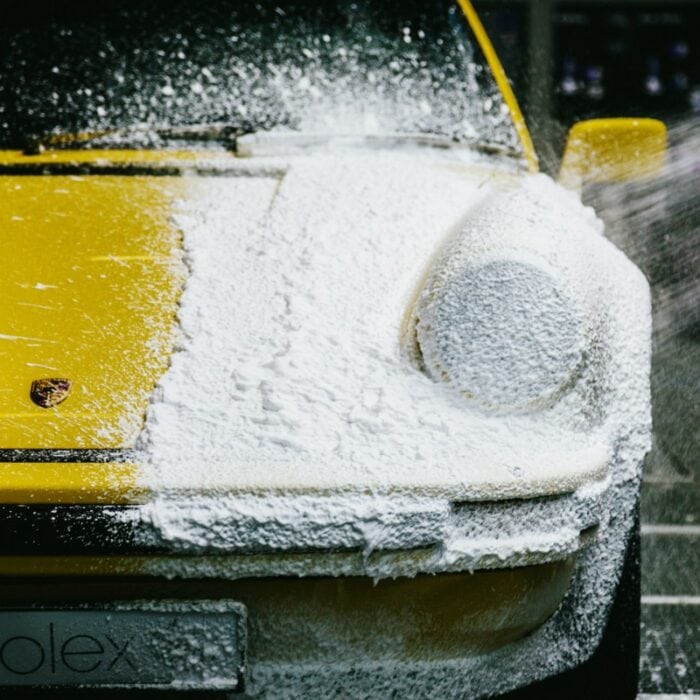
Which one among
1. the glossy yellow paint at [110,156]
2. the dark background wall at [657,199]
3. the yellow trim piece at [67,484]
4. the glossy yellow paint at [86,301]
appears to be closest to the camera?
the yellow trim piece at [67,484]

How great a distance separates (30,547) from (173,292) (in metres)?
0.51

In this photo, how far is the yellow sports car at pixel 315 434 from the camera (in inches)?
48.5

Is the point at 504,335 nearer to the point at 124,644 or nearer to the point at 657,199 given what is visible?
the point at 124,644

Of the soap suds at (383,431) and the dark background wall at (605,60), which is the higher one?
the dark background wall at (605,60)

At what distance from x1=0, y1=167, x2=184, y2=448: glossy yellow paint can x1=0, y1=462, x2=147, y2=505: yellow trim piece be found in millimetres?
21

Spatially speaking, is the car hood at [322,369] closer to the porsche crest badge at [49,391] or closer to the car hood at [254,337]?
the car hood at [254,337]

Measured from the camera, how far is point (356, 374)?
1.41 metres

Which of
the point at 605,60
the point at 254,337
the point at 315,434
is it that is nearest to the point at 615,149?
the point at 254,337

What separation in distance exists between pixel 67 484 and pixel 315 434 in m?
0.33

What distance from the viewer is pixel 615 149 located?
2373mm

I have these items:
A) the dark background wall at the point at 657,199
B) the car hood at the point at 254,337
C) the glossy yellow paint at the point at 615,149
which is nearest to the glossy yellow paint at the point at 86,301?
the car hood at the point at 254,337

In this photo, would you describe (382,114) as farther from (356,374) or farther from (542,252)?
(356,374)

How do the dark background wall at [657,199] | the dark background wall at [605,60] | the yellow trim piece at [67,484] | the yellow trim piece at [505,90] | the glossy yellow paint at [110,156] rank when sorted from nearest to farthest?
the yellow trim piece at [67,484], the glossy yellow paint at [110,156], the yellow trim piece at [505,90], the dark background wall at [657,199], the dark background wall at [605,60]

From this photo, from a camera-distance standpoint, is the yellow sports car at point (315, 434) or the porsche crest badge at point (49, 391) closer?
the yellow sports car at point (315, 434)
